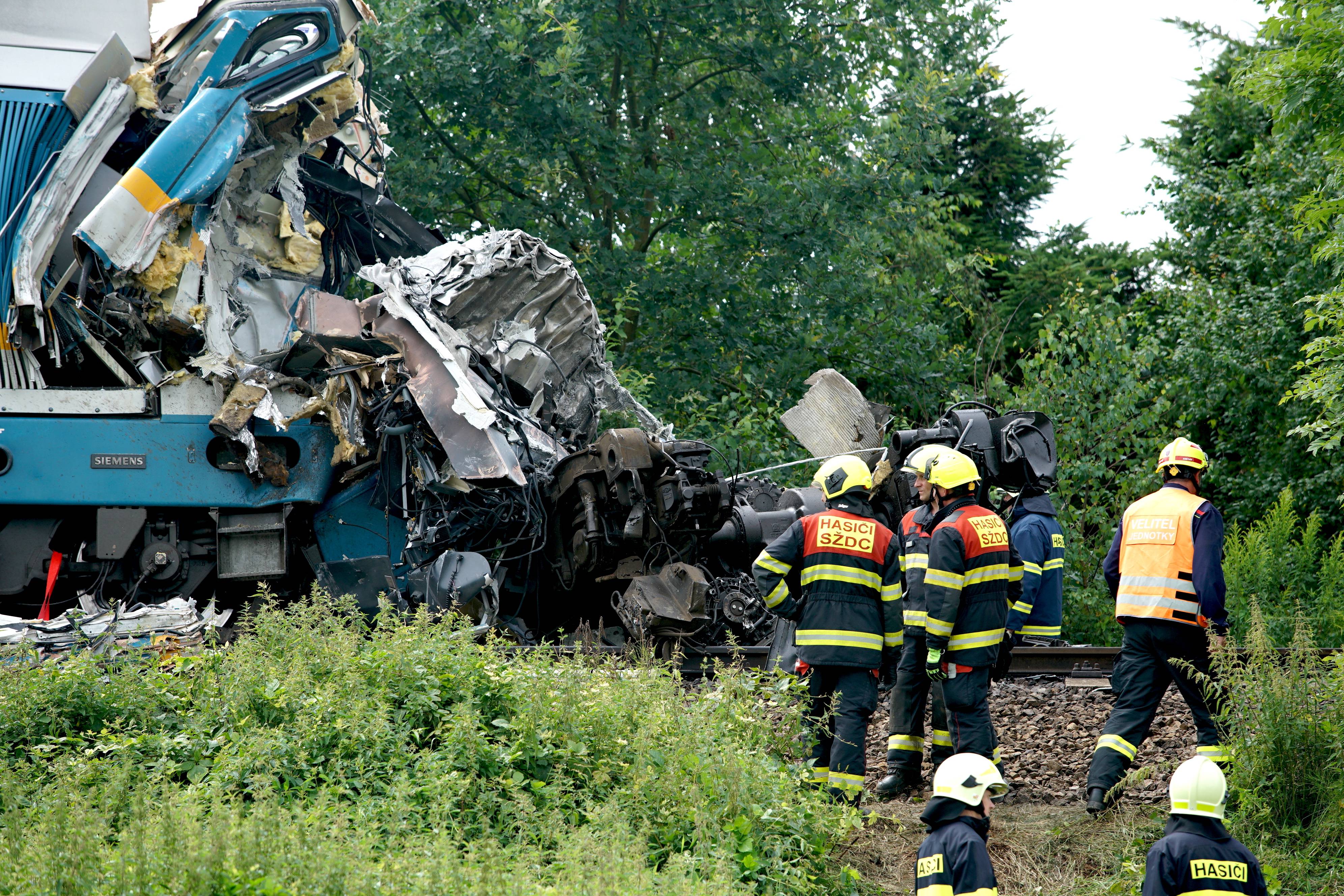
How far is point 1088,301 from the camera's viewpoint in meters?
15.5

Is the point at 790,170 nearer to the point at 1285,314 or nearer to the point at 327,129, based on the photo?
the point at 1285,314

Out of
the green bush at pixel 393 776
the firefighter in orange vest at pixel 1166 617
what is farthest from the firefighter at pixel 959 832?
the firefighter in orange vest at pixel 1166 617

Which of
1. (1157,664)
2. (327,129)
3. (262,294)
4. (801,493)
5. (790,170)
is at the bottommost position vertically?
(1157,664)

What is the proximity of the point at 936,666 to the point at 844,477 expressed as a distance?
0.96m

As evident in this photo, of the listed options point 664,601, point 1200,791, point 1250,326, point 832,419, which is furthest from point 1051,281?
point 1200,791

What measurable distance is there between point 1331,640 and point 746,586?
4.51 metres

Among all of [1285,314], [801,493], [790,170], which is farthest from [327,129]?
[1285,314]

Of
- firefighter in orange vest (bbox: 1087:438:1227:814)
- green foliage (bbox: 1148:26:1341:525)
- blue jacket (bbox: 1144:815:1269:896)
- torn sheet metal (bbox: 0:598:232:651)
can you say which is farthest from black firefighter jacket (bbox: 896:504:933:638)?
green foliage (bbox: 1148:26:1341:525)

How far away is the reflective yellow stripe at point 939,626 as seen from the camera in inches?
215

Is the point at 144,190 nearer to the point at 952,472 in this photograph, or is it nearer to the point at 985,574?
the point at 952,472

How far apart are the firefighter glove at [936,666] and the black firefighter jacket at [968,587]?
0.03m

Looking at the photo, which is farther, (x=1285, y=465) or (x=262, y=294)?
(x=1285, y=465)

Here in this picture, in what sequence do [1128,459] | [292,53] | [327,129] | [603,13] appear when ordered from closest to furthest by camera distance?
[292,53] < [327,129] < [1128,459] < [603,13]

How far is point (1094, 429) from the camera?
1212cm
